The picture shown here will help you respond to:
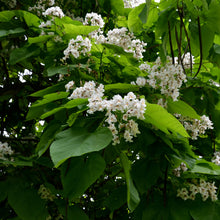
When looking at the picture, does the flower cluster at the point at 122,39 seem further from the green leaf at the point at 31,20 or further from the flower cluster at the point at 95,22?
the green leaf at the point at 31,20

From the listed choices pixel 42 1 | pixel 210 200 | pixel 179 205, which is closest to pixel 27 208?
pixel 179 205

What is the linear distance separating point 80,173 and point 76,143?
4.8 inches

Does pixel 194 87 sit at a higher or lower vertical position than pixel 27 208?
higher

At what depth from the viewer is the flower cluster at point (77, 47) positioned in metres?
1.36

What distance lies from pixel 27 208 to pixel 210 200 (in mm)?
717

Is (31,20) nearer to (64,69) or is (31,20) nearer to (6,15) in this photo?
(6,15)

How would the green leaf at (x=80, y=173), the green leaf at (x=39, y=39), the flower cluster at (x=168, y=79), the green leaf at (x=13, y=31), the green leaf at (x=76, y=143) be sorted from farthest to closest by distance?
the green leaf at (x=13, y=31), the green leaf at (x=39, y=39), the flower cluster at (x=168, y=79), the green leaf at (x=80, y=173), the green leaf at (x=76, y=143)

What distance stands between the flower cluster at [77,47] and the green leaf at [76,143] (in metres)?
0.50

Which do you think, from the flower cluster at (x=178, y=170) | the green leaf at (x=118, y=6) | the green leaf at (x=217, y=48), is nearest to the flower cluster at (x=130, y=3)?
the green leaf at (x=118, y=6)

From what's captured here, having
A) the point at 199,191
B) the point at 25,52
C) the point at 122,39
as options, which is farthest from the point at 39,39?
the point at 199,191

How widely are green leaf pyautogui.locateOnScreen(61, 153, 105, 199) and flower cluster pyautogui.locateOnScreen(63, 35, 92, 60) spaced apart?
0.55 metres

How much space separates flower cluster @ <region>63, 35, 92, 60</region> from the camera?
1361 millimetres

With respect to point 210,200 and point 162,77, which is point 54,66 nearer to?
point 162,77

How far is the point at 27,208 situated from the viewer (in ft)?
4.07
